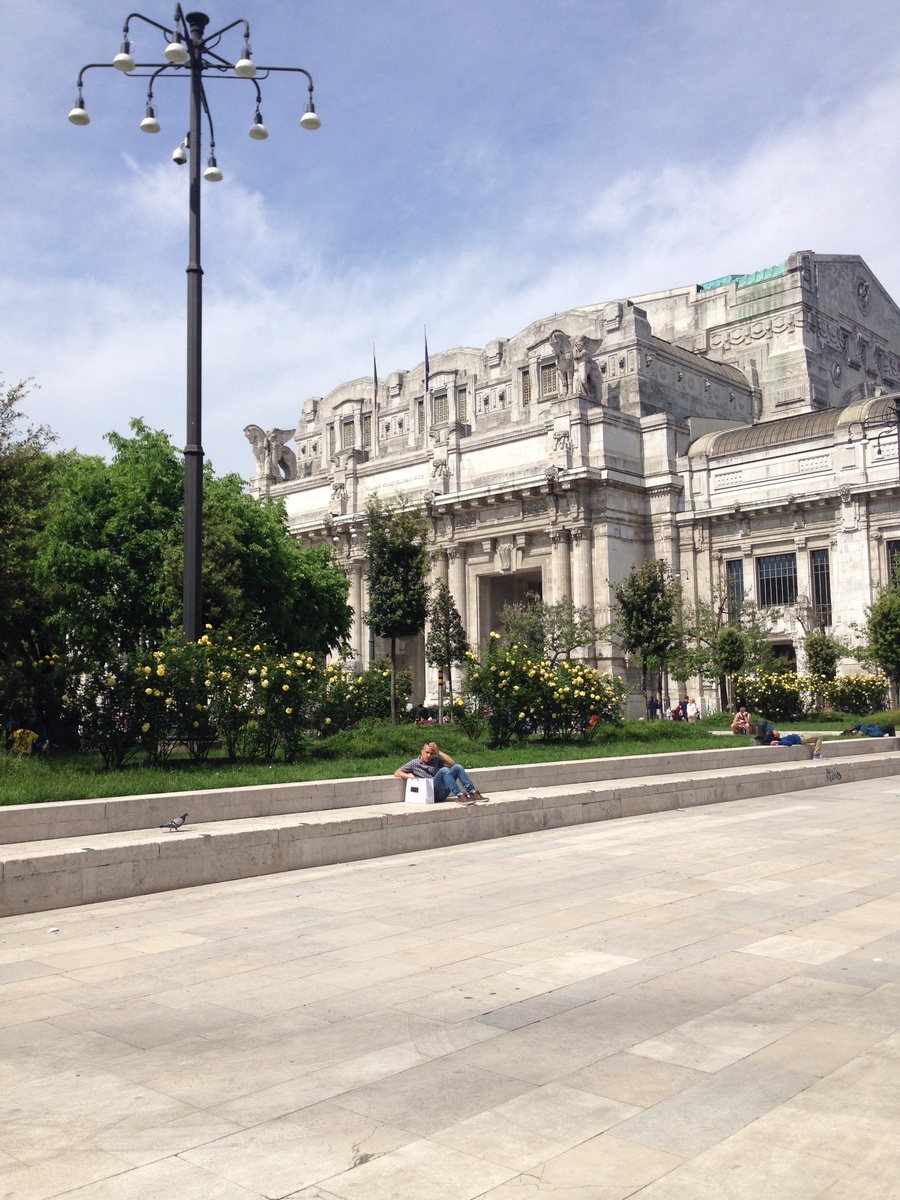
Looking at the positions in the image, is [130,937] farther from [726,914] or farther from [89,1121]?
[726,914]

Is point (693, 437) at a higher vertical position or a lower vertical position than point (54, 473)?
higher

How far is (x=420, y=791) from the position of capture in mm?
14398

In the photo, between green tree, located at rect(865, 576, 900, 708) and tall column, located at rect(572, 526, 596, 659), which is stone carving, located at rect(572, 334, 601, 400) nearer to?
tall column, located at rect(572, 526, 596, 659)

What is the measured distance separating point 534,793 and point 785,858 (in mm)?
4653

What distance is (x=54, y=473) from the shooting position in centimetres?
3212

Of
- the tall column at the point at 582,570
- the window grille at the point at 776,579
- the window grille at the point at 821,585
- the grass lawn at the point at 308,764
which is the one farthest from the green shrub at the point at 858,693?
the grass lawn at the point at 308,764

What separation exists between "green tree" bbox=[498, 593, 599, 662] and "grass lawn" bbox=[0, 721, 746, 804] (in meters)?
15.7

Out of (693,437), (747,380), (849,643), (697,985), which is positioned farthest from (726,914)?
(747,380)

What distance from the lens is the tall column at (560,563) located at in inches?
1993

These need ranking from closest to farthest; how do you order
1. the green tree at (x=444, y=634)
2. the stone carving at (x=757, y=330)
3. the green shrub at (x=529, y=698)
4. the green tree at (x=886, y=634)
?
1. the green shrub at (x=529, y=698)
2. the green tree at (x=886, y=634)
3. the green tree at (x=444, y=634)
4. the stone carving at (x=757, y=330)

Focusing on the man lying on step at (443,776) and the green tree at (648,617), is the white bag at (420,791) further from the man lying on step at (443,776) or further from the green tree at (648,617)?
the green tree at (648,617)

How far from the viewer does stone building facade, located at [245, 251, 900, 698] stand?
46938mm

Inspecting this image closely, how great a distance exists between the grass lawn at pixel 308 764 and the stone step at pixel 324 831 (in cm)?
107

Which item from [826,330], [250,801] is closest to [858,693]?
[826,330]
